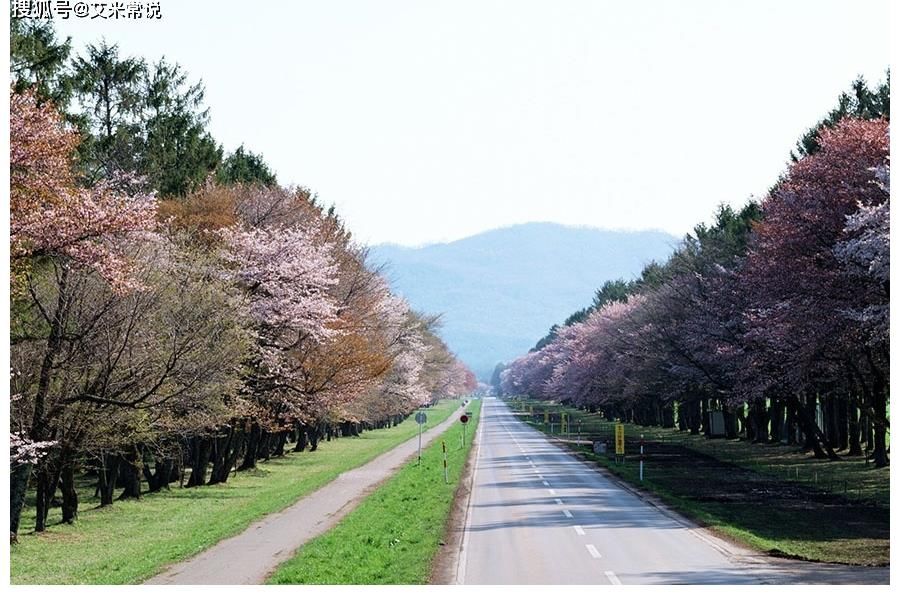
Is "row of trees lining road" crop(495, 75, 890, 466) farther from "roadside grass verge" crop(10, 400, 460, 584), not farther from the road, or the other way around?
"roadside grass verge" crop(10, 400, 460, 584)

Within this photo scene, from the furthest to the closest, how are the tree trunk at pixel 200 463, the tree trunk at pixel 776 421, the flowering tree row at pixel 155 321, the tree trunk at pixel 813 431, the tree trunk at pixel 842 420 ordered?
the tree trunk at pixel 776 421 < the tree trunk at pixel 842 420 < the tree trunk at pixel 813 431 < the tree trunk at pixel 200 463 < the flowering tree row at pixel 155 321

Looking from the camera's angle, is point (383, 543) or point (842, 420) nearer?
point (383, 543)

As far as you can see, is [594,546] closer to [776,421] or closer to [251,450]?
[251,450]

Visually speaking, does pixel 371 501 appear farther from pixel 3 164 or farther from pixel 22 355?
pixel 3 164

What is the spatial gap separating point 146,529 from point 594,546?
1585 cm

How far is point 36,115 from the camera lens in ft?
83.2

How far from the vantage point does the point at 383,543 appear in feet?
95.1

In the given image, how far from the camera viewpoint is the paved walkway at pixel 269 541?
977 inches

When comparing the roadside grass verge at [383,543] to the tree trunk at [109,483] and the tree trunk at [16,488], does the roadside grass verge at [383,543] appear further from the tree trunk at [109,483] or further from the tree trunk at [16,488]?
the tree trunk at [109,483]

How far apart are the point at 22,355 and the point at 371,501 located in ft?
47.0

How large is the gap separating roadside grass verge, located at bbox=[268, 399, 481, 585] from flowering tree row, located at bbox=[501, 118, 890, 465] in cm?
1396

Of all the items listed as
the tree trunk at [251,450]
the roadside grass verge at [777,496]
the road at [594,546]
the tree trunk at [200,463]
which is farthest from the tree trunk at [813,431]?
the tree trunk at [200,463]

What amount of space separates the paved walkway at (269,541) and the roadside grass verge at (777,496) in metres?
11.1

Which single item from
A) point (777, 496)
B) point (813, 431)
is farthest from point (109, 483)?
point (813, 431)
